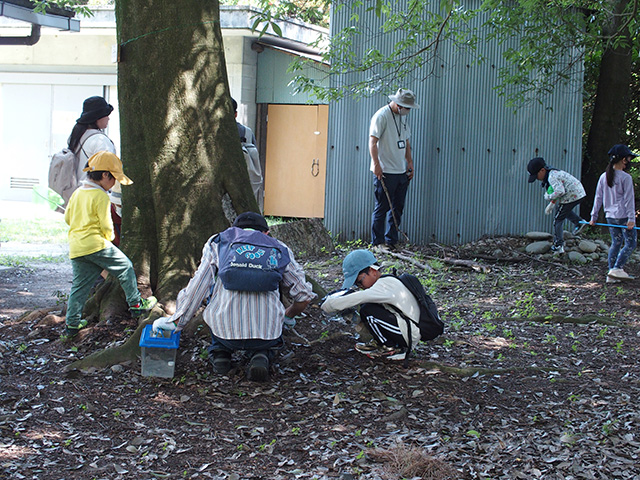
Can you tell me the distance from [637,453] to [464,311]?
126 inches

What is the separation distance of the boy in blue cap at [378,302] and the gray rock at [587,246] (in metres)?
5.44

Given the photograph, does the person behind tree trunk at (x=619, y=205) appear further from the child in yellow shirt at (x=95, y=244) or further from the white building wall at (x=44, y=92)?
the white building wall at (x=44, y=92)

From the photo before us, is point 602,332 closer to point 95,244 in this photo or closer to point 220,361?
point 220,361

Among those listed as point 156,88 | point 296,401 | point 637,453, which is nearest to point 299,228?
point 156,88

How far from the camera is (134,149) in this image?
18.2 feet

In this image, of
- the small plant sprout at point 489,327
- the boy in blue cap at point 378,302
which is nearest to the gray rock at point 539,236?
the small plant sprout at point 489,327

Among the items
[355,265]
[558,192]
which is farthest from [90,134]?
[558,192]

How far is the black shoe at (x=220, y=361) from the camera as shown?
15.1ft

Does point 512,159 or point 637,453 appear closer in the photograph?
point 637,453

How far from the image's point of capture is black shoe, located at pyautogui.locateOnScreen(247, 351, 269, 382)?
4535 mm

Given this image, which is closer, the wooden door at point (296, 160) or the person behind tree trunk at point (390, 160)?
the person behind tree trunk at point (390, 160)

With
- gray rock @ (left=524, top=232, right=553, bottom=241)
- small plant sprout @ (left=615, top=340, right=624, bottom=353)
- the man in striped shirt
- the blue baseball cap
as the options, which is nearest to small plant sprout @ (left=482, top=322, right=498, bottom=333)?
small plant sprout @ (left=615, top=340, right=624, bottom=353)

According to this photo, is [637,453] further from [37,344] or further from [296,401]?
[37,344]

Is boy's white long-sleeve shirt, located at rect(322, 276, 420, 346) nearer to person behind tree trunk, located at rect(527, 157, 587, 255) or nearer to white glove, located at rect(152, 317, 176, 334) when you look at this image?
white glove, located at rect(152, 317, 176, 334)
